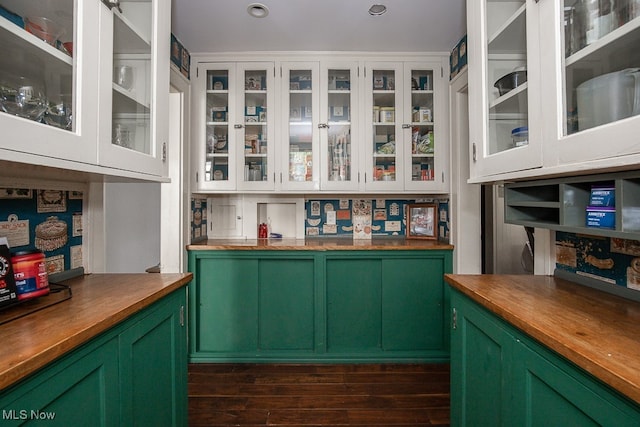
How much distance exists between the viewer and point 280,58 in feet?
8.28

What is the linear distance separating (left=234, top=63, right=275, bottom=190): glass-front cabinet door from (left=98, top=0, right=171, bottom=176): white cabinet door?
989mm

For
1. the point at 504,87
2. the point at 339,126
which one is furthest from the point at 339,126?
the point at 504,87

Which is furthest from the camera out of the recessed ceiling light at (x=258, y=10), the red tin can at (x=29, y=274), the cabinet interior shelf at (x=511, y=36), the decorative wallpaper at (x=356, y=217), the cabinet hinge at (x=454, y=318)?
the decorative wallpaper at (x=356, y=217)

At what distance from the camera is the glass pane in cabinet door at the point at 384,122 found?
2559mm

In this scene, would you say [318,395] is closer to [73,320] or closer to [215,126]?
[73,320]

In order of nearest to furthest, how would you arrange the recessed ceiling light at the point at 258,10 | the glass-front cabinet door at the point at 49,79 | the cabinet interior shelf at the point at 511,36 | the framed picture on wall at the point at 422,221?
the glass-front cabinet door at the point at 49,79, the cabinet interior shelf at the point at 511,36, the recessed ceiling light at the point at 258,10, the framed picture on wall at the point at 422,221

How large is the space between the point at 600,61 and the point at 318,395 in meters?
2.11

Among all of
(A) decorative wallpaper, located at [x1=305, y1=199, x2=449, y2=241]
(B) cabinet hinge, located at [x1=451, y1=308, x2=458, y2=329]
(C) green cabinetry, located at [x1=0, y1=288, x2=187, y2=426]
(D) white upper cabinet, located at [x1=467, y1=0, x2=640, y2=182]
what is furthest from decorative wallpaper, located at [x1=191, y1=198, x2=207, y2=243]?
(D) white upper cabinet, located at [x1=467, y1=0, x2=640, y2=182]

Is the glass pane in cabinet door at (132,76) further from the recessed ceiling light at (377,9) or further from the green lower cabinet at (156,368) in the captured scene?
the recessed ceiling light at (377,9)

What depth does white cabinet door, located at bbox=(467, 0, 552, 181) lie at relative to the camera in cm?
114

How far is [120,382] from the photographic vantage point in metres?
0.98

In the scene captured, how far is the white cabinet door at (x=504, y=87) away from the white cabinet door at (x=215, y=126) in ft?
5.71

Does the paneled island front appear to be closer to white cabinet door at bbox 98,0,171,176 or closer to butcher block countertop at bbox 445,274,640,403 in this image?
butcher block countertop at bbox 445,274,640,403

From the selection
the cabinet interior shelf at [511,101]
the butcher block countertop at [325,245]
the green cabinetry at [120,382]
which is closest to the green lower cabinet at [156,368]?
the green cabinetry at [120,382]
